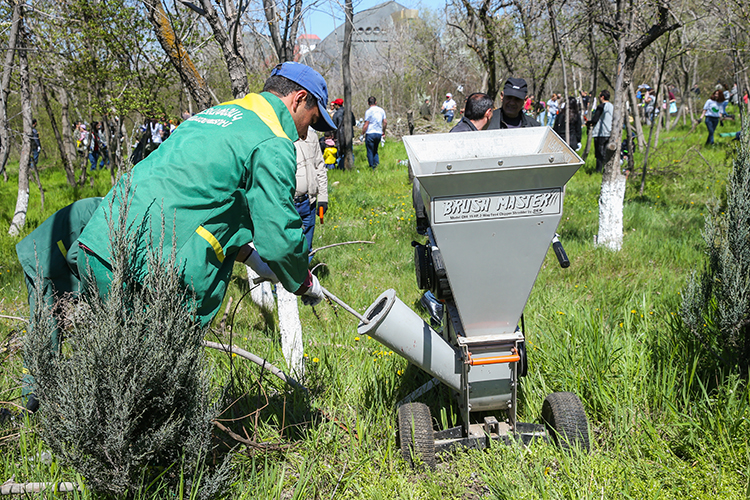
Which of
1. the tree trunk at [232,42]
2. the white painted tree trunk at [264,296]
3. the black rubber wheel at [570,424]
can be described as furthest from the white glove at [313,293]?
the white painted tree trunk at [264,296]

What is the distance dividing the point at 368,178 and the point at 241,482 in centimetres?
881

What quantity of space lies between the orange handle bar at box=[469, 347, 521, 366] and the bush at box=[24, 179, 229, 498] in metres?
1.17

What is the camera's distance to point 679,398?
286 centimetres

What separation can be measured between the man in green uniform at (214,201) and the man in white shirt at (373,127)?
9804 mm

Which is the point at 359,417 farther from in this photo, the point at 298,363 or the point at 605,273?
the point at 605,273

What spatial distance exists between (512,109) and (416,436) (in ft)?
10.0

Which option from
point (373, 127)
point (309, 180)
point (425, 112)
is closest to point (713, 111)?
point (373, 127)

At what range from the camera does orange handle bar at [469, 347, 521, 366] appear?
7.88 ft

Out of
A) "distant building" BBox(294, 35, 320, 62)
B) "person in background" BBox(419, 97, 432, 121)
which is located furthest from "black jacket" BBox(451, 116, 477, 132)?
"person in background" BBox(419, 97, 432, 121)

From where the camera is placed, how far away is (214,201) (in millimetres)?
2064

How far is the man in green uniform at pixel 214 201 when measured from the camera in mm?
2006

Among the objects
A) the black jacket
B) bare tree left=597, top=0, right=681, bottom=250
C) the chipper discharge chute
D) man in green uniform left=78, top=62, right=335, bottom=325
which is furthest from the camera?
bare tree left=597, top=0, right=681, bottom=250

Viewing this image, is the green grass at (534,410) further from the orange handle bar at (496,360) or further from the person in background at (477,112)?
the person in background at (477,112)

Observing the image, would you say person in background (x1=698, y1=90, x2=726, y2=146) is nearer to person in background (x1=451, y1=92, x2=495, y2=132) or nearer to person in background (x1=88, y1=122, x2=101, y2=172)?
person in background (x1=451, y1=92, x2=495, y2=132)
